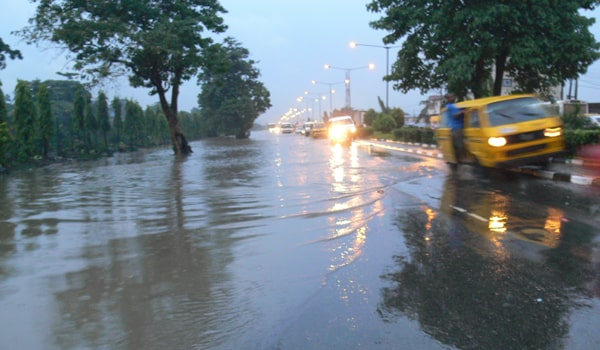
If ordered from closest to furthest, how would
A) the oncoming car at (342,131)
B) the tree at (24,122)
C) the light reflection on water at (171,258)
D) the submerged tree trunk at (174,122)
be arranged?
1. the light reflection on water at (171,258)
2. the tree at (24,122)
3. the submerged tree trunk at (174,122)
4. the oncoming car at (342,131)

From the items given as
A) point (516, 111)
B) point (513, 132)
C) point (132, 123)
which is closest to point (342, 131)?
point (132, 123)

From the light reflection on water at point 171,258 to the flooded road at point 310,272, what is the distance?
0.03 m

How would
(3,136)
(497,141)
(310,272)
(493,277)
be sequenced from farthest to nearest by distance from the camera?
(3,136) → (497,141) → (310,272) → (493,277)

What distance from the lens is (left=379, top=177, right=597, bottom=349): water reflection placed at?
4059mm

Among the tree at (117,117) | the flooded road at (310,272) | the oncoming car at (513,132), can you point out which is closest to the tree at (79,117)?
the tree at (117,117)

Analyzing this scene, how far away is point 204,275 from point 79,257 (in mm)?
2204

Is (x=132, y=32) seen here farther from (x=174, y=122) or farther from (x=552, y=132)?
(x=552, y=132)

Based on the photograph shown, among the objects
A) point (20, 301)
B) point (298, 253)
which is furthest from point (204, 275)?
point (20, 301)

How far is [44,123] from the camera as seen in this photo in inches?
1029

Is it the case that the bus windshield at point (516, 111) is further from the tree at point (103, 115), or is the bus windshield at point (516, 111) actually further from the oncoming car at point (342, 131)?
the tree at point (103, 115)

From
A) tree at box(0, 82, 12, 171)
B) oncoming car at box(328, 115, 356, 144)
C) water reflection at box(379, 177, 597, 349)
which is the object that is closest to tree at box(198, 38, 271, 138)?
oncoming car at box(328, 115, 356, 144)

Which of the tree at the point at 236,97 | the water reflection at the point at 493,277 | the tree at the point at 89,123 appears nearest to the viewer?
the water reflection at the point at 493,277

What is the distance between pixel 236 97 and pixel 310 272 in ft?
200

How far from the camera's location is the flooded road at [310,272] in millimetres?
4160
